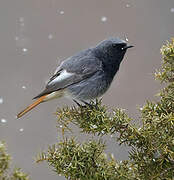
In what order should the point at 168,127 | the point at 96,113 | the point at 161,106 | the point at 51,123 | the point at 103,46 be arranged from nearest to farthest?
the point at 168,127 → the point at 161,106 → the point at 96,113 → the point at 103,46 → the point at 51,123

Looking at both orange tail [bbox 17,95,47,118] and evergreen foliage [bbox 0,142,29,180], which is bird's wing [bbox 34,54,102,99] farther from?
evergreen foliage [bbox 0,142,29,180]

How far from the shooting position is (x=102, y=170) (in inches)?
47.6

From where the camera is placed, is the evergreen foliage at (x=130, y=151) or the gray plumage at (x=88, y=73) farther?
the gray plumage at (x=88, y=73)

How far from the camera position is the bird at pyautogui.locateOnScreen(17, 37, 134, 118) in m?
2.14

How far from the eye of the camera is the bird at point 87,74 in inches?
84.2

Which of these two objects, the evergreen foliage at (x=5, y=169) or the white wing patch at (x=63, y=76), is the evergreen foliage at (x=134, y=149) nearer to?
the evergreen foliage at (x=5, y=169)

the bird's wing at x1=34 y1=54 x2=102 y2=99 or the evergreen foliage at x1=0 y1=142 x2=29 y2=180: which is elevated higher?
the bird's wing at x1=34 y1=54 x2=102 y2=99

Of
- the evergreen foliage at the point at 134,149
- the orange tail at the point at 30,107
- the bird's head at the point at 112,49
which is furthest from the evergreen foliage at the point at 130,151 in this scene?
the bird's head at the point at 112,49

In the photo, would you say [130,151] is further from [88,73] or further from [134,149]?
[88,73]

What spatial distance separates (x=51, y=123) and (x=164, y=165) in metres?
2.88

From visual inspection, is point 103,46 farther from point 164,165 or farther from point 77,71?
point 164,165

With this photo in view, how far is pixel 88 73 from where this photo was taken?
216 cm

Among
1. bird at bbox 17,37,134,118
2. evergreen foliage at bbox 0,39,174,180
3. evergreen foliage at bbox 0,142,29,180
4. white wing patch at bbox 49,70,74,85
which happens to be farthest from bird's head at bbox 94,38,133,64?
evergreen foliage at bbox 0,142,29,180

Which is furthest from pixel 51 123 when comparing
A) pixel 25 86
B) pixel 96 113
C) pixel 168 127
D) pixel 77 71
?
pixel 168 127
